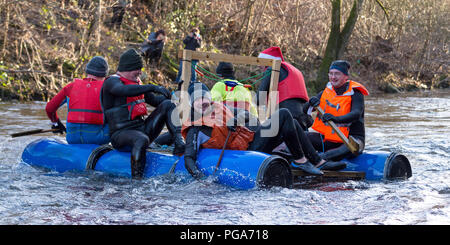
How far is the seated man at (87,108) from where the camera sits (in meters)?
6.19

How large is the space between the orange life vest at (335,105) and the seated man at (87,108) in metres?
2.32

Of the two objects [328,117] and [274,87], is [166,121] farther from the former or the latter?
[328,117]

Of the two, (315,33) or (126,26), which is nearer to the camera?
(126,26)

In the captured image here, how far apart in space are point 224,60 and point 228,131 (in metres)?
0.93

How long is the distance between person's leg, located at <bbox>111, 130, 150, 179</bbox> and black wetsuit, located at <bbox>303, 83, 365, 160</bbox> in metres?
1.73

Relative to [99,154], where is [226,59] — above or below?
above

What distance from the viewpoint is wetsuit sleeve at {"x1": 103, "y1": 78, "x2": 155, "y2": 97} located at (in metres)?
5.62

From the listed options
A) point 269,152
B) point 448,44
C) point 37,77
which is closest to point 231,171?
point 269,152

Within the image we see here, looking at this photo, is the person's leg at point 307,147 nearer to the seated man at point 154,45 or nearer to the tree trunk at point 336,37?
the seated man at point 154,45

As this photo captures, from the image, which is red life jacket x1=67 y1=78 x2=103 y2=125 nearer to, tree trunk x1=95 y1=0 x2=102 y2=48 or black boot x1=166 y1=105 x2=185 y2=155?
black boot x1=166 y1=105 x2=185 y2=155

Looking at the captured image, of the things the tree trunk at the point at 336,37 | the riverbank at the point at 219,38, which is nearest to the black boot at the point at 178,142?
the riverbank at the point at 219,38

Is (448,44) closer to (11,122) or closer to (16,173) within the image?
(11,122)

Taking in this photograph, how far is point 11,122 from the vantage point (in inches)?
398

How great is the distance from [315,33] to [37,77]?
9848mm
